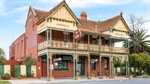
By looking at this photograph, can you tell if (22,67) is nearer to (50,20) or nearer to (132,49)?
(50,20)

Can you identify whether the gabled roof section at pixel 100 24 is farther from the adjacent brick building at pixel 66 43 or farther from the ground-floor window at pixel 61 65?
the ground-floor window at pixel 61 65

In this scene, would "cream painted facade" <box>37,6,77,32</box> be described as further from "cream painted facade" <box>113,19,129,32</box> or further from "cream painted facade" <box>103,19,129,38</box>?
"cream painted facade" <box>113,19,129,32</box>

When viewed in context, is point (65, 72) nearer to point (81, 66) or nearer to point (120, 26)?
point (81, 66)

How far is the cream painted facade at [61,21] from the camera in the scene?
103 ft

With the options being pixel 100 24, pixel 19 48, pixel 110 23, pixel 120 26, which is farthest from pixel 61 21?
pixel 19 48

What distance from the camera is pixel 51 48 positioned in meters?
31.0

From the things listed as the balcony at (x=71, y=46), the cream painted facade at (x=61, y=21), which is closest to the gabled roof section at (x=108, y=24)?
the balcony at (x=71, y=46)

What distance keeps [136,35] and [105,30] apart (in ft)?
53.7

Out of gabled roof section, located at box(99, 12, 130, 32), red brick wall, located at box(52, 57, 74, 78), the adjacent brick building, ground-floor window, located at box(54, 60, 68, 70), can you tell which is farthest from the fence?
gabled roof section, located at box(99, 12, 130, 32)

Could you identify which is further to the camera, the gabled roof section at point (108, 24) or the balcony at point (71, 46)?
the gabled roof section at point (108, 24)

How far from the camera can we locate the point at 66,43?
3303 centimetres

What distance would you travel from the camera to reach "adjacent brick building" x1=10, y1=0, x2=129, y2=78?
31828mm

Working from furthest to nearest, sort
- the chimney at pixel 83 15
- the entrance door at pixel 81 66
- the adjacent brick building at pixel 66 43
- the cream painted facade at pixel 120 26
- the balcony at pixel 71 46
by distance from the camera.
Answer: the chimney at pixel 83 15, the cream painted facade at pixel 120 26, the entrance door at pixel 81 66, the adjacent brick building at pixel 66 43, the balcony at pixel 71 46

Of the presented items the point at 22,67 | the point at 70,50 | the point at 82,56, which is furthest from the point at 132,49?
the point at 22,67
